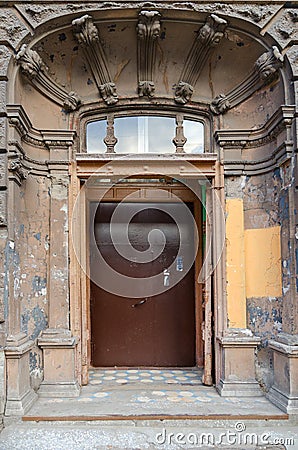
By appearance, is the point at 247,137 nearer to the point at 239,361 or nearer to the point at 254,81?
the point at 254,81

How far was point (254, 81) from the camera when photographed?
4688 millimetres

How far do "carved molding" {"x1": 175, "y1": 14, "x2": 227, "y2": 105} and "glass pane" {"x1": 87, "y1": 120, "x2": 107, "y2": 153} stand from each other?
925 mm

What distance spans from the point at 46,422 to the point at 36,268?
5.08 feet

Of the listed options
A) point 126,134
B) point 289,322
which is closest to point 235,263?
point 289,322

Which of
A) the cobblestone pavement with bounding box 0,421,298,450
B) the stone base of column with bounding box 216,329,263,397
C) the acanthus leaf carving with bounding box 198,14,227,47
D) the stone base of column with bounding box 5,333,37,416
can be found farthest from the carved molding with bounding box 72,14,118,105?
the cobblestone pavement with bounding box 0,421,298,450

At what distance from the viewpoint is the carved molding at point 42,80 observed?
4.17 m

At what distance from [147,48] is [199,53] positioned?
57cm

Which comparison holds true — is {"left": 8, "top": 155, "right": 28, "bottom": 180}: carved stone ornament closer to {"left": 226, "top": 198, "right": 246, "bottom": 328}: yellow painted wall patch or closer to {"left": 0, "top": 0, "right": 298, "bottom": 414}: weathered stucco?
{"left": 0, "top": 0, "right": 298, "bottom": 414}: weathered stucco

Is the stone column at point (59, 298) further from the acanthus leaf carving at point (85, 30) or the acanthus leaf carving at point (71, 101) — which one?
the acanthus leaf carving at point (85, 30)

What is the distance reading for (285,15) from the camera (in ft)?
13.8

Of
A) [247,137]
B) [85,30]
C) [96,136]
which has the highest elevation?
[85,30]

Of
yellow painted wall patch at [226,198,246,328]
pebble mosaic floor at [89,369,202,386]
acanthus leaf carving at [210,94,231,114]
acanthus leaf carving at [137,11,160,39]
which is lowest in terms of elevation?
pebble mosaic floor at [89,369,202,386]

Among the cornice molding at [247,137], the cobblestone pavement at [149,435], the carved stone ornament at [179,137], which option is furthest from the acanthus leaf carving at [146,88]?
the cobblestone pavement at [149,435]

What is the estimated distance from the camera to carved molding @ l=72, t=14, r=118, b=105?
4.29m
